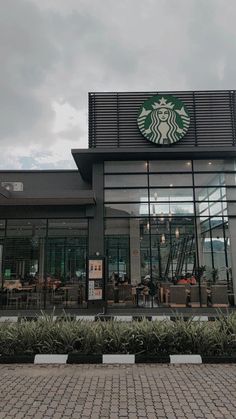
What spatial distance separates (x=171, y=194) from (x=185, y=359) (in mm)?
8458

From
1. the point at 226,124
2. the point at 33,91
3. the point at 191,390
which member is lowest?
the point at 191,390

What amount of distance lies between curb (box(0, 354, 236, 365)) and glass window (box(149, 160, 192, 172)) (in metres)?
9.08

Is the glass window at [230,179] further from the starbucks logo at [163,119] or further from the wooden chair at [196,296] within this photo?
the wooden chair at [196,296]

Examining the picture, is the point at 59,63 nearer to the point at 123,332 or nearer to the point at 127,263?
the point at 127,263

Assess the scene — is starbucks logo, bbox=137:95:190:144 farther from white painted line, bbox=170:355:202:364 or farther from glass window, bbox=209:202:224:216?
white painted line, bbox=170:355:202:364

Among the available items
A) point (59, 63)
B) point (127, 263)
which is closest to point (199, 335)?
point (127, 263)

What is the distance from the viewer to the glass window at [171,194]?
13773 millimetres

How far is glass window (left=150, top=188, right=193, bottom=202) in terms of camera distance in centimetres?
1377

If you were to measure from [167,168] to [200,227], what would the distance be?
2835 mm

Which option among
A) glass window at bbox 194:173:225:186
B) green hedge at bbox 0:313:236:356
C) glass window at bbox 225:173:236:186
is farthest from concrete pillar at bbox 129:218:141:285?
green hedge at bbox 0:313:236:356

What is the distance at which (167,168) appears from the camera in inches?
558

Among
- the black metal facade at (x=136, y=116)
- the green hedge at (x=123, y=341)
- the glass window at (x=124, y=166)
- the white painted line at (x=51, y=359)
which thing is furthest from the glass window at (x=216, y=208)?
the white painted line at (x=51, y=359)

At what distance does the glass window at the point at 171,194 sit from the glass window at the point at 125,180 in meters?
0.58

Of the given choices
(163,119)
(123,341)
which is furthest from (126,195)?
(123,341)
